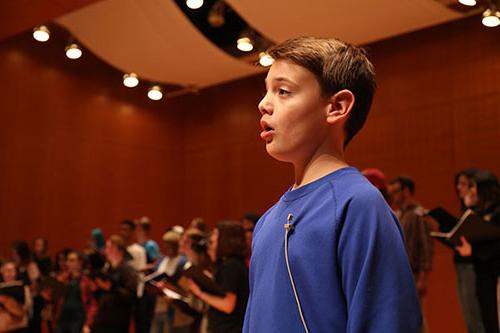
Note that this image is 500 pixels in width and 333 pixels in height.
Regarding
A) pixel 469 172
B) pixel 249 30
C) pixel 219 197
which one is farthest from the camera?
pixel 219 197

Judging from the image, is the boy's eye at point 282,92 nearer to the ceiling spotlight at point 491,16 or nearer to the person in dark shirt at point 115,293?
the person in dark shirt at point 115,293

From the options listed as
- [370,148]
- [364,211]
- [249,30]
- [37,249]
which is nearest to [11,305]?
[37,249]

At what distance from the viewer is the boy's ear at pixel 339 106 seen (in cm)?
137

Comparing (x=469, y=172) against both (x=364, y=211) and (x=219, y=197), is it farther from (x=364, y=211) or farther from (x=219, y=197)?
(x=219, y=197)

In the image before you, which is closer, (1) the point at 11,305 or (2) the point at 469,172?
(2) the point at 469,172

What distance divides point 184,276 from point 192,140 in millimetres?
6634

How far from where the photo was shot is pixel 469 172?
15.7ft

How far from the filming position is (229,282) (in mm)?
4156

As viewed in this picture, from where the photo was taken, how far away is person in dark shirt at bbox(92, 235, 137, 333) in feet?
18.7

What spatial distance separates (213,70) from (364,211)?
8677 mm

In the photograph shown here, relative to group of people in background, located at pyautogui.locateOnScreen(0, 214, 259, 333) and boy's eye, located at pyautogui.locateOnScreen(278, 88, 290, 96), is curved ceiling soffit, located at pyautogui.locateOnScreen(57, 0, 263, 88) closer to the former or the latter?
group of people in background, located at pyautogui.locateOnScreen(0, 214, 259, 333)

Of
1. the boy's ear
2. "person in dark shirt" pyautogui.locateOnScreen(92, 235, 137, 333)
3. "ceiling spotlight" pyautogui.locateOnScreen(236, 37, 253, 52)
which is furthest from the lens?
"ceiling spotlight" pyautogui.locateOnScreen(236, 37, 253, 52)

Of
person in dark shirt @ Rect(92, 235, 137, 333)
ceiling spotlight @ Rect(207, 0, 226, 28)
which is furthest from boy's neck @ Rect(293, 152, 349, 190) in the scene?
ceiling spotlight @ Rect(207, 0, 226, 28)

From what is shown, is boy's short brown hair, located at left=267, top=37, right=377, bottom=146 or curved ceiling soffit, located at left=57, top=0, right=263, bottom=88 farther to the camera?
curved ceiling soffit, located at left=57, top=0, right=263, bottom=88
